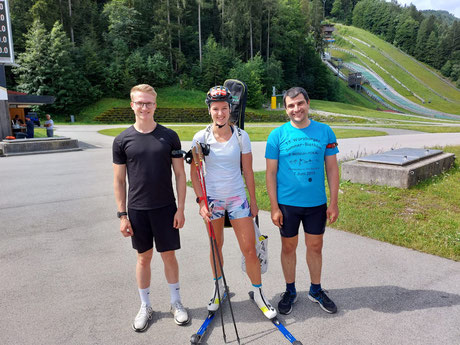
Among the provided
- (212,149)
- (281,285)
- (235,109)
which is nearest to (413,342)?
(281,285)

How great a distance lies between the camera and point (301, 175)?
3.12 metres

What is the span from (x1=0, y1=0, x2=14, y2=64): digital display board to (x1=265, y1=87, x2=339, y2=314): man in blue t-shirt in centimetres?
1863

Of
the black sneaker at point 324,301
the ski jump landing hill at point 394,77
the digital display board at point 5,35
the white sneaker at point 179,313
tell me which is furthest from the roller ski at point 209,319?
the ski jump landing hill at point 394,77

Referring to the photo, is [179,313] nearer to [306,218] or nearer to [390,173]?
[306,218]

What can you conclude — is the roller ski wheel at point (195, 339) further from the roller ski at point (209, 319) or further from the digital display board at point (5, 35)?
the digital display board at point (5, 35)

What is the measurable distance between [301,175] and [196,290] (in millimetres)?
1718

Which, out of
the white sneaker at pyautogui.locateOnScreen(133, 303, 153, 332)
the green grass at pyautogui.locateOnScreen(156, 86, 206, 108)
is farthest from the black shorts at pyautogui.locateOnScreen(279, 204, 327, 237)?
the green grass at pyautogui.locateOnScreen(156, 86, 206, 108)

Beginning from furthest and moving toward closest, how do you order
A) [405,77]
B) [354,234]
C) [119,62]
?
[405,77] → [119,62] → [354,234]

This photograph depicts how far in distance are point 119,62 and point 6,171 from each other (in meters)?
39.9

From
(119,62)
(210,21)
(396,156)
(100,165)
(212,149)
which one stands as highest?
(210,21)

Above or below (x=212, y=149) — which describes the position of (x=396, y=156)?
below

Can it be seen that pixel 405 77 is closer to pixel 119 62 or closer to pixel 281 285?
pixel 119 62

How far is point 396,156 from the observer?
7.98 meters

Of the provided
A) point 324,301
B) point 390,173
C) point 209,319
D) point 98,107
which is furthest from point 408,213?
point 98,107
